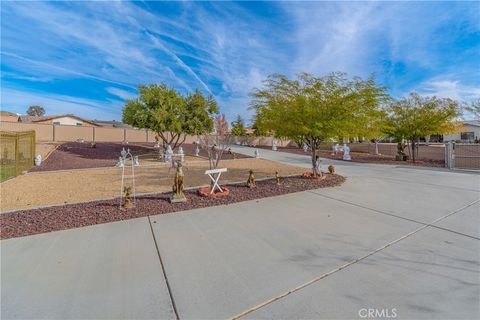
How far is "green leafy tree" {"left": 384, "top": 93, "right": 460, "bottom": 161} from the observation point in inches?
503

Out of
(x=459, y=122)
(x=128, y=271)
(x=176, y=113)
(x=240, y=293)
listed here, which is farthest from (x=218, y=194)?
(x=459, y=122)

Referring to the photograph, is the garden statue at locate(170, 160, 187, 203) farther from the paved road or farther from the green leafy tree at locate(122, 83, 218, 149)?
the green leafy tree at locate(122, 83, 218, 149)

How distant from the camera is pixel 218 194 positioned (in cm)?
574

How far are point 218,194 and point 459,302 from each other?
454cm

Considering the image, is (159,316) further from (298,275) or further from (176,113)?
(176,113)

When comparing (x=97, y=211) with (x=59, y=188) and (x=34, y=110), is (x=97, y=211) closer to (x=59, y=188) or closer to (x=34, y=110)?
(x=59, y=188)

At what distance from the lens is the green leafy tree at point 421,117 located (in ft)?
41.9

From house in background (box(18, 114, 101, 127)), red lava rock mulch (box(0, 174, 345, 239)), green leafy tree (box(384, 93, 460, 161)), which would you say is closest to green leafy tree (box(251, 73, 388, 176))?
red lava rock mulch (box(0, 174, 345, 239))

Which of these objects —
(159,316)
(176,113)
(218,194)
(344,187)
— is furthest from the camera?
(176,113)

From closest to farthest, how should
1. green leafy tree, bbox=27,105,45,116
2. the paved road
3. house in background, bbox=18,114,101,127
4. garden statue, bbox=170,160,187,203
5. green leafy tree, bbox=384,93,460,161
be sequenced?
the paved road → garden statue, bbox=170,160,187,203 → green leafy tree, bbox=384,93,460,161 → house in background, bbox=18,114,101,127 → green leafy tree, bbox=27,105,45,116

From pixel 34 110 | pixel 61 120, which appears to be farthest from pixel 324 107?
pixel 34 110

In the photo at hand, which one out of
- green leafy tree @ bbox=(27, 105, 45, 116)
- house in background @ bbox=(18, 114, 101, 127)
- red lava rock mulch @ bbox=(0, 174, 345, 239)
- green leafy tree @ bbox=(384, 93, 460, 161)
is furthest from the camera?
green leafy tree @ bbox=(27, 105, 45, 116)

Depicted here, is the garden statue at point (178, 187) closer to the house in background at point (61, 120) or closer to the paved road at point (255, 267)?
the paved road at point (255, 267)

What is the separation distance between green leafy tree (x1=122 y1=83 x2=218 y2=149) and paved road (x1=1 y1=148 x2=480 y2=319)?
10.5 m
